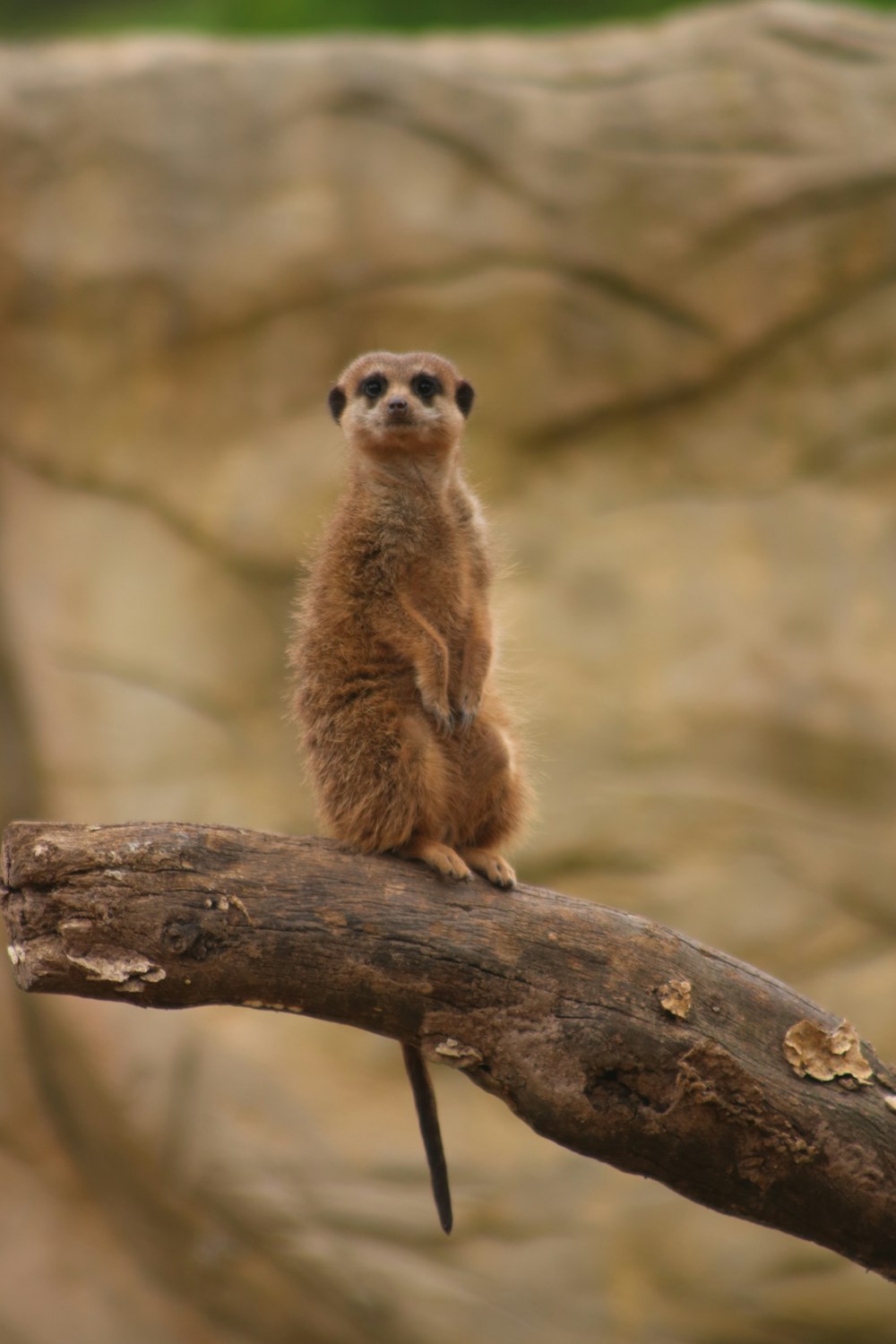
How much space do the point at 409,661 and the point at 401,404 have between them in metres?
0.55

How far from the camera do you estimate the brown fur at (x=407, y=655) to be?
2547 millimetres

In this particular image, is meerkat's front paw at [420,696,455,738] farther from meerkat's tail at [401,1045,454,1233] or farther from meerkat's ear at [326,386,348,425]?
meerkat's ear at [326,386,348,425]

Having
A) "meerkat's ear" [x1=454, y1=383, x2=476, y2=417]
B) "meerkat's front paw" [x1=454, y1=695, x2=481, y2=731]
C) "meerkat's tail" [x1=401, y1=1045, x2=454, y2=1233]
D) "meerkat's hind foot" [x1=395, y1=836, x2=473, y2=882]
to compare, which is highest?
"meerkat's ear" [x1=454, y1=383, x2=476, y2=417]

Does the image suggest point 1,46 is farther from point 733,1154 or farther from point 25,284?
point 733,1154

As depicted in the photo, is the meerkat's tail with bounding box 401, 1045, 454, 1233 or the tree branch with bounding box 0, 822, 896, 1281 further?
the meerkat's tail with bounding box 401, 1045, 454, 1233

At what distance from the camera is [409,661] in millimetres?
2619

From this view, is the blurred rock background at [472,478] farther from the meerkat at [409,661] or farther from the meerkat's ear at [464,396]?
the meerkat at [409,661]

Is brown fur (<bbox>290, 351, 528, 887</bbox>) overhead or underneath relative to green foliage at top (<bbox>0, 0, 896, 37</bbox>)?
underneath

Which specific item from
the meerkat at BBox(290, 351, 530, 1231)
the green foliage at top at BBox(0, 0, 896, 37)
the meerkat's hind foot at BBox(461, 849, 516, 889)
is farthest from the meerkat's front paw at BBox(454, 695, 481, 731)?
the green foliage at top at BBox(0, 0, 896, 37)

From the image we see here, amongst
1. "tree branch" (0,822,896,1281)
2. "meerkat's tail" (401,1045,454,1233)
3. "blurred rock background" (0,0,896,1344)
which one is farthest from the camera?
"blurred rock background" (0,0,896,1344)

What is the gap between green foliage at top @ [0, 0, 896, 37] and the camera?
5793 millimetres

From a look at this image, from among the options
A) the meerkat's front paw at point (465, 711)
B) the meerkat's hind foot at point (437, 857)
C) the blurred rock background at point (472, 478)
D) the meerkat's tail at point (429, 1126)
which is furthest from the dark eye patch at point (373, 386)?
the blurred rock background at point (472, 478)

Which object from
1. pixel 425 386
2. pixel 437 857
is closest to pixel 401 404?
pixel 425 386

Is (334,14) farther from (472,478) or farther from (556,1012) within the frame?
(556,1012)
